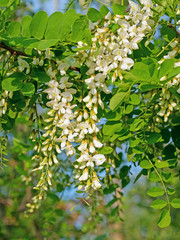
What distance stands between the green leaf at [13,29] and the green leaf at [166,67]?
37cm

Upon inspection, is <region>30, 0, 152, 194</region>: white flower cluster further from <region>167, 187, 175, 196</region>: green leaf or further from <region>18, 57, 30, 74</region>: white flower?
<region>167, 187, 175, 196</region>: green leaf

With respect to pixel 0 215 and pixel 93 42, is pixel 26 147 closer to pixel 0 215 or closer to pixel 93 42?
pixel 93 42

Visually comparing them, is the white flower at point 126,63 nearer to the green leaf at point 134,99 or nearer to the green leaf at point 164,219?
the green leaf at point 134,99

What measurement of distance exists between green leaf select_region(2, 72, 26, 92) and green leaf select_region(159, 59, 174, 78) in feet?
1.13

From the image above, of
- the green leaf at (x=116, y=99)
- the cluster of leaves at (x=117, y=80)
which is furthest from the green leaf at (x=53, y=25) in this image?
the green leaf at (x=116, y=99)

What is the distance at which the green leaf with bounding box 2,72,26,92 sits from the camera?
2.73 ft

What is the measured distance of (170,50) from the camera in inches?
34.2

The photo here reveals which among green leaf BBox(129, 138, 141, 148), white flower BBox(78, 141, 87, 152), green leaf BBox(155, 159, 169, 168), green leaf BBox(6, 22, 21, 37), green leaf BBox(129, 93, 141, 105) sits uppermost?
green leaf BBox(6, 22, 21, 37)

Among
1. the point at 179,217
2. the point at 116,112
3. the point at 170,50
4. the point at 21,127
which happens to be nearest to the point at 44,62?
the point at 116,112

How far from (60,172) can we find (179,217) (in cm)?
150

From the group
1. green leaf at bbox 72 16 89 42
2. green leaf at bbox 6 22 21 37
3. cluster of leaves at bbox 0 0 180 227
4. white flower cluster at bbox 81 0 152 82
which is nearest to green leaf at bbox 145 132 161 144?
cluster of leaves at bbox 0 0 180 227

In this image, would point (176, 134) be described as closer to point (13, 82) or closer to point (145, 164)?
point (145, 164)

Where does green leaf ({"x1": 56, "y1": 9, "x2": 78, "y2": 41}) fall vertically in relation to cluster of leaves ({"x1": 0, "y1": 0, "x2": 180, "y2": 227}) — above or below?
above

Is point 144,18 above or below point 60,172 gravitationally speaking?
above
